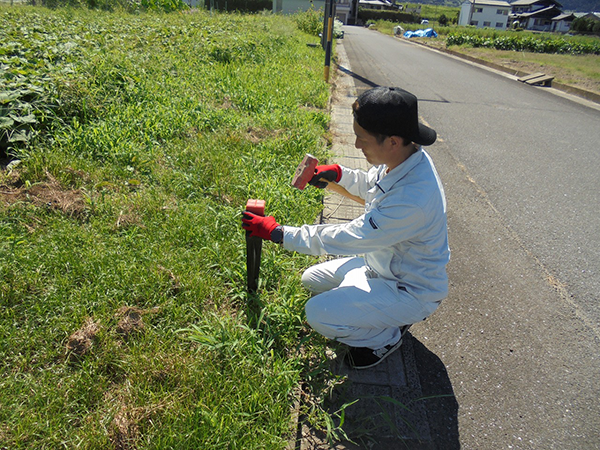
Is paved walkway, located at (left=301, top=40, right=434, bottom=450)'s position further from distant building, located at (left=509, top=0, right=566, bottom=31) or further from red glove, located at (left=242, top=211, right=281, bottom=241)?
distant building, located at (left=509, top=0, right=566, bottom=31)

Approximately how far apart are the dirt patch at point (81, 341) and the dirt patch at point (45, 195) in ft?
4.14

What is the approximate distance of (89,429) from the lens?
1.72 meters

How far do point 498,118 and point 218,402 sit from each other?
27.0 ft

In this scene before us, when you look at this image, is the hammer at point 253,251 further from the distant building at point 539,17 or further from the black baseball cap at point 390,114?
the distant building at point 539,17

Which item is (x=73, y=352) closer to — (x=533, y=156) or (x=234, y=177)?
(x=234, y=177)

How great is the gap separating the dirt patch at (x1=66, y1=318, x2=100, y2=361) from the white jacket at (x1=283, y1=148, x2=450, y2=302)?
42.8 inches

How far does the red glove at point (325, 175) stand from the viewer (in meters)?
2.68

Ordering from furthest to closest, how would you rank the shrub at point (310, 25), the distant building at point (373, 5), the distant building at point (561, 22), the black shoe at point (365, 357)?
the distant building at point (373, 5)
the distant building at point (561, 22)
the shrub at point (310, 25)
the black shoe at point (365, 357)

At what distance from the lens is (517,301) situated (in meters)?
3.02

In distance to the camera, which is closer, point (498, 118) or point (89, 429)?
point (89, 429)

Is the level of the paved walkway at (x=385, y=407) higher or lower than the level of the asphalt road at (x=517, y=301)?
higher

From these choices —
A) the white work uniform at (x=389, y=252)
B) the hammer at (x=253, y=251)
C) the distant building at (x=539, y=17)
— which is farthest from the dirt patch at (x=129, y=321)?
the distant building at (x=539, y=17)

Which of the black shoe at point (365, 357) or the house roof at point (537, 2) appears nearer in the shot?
the black shoe at point (365, 357)

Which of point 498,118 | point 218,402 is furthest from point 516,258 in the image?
point 498,118
